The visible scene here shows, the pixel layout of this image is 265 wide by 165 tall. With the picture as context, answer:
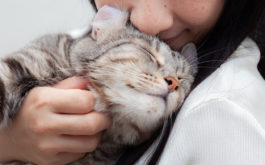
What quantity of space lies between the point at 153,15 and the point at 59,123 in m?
0.44

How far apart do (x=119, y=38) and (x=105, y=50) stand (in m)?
0.10

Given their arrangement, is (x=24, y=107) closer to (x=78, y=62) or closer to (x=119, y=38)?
(x=78, y=62)

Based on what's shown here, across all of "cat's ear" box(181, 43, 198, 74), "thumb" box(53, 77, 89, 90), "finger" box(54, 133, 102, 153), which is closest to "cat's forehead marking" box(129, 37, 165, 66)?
"cat's ear" box(181, 43, 198, 74)

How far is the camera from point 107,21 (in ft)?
3.60

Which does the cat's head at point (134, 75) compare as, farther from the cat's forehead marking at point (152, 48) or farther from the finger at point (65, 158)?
the finger at point (65, 158)

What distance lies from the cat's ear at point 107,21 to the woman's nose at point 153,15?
0.29ft

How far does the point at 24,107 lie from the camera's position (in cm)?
95

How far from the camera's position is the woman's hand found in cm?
90

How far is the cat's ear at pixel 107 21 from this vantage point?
1.09 m

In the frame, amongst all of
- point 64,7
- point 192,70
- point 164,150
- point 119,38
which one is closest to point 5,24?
point 64,7

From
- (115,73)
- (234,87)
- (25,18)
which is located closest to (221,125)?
(234,87)

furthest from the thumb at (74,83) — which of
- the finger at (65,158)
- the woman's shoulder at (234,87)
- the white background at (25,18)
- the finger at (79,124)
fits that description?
the white background at (25,18)

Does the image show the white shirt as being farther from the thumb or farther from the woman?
the thumb

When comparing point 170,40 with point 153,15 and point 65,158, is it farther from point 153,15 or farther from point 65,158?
point 65,158
